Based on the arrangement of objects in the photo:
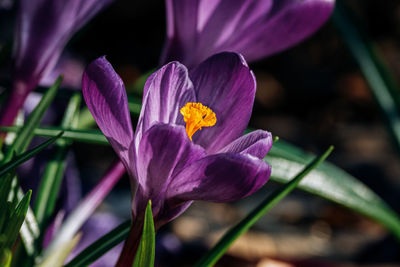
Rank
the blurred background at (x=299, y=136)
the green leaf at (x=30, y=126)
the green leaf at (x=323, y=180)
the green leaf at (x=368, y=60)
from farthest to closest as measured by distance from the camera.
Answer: the blurred background at (x=299, y=136)
the green leaf at (x=368, y=60)
the green leaf at (x=323, y=180)
the green leaf at (x=30, y=126)

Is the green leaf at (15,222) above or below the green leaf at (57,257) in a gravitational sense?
above

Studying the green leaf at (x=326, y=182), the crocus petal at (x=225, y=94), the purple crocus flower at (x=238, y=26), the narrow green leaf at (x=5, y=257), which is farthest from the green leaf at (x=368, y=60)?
the narrow green leaf at (x=5, y=257)

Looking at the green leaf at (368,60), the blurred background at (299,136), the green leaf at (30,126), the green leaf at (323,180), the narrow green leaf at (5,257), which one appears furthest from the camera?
the blurred background at (299,136)

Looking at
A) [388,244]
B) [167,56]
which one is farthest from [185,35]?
[388,244]

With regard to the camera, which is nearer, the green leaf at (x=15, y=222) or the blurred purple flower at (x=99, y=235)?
the green leaf at (x=15, y=222)

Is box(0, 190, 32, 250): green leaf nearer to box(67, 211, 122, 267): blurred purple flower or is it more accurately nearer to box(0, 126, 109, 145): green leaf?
box(0, 126, 109, 145): green leaf

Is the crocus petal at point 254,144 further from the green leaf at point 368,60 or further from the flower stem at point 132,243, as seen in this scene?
the green leaf at point 368,60
